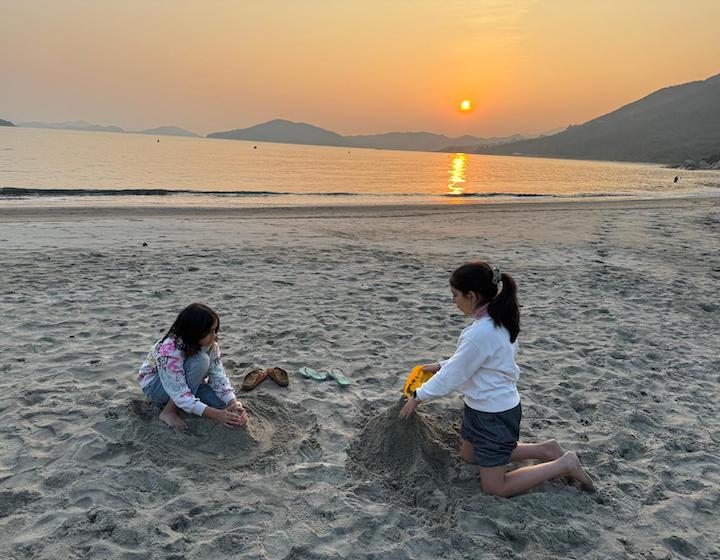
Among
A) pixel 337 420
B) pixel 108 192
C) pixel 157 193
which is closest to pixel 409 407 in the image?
pixel 337 420

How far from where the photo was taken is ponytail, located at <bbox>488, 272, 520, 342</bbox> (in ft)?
10.4

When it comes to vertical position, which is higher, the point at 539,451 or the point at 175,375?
the point at 175,375

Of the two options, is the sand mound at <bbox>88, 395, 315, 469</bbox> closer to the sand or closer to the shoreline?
the sand

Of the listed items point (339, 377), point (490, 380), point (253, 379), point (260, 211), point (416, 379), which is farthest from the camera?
point (260, 211)

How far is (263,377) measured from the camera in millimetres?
4844

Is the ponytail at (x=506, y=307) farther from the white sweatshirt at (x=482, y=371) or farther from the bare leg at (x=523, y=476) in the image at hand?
the bare leg at (x=523, y=476)

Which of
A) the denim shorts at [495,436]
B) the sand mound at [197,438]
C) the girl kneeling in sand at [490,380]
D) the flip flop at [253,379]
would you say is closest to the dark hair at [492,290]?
the girl kneeling in sand at [490,380]

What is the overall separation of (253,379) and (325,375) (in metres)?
0.72

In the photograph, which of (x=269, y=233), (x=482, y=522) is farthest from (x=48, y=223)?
(x=482, y=522)

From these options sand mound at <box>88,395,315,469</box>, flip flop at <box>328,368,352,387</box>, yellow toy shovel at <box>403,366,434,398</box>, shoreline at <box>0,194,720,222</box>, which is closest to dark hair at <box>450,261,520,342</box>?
yellow toy shovel at <box>403,366,434,398</box>

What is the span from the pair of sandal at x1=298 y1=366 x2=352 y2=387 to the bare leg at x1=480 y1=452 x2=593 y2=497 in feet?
6.05

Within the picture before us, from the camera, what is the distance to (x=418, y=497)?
11.1 feet

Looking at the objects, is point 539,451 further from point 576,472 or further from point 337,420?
point 337,420

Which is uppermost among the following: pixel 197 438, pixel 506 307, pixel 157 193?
pixel 506 307
